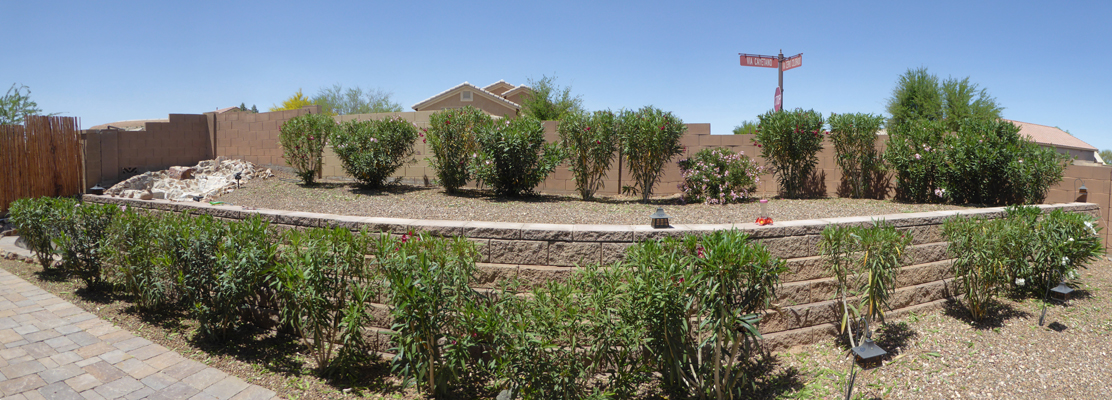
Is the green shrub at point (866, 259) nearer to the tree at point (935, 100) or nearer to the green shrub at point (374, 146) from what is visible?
the green shrub at point (374, 146)

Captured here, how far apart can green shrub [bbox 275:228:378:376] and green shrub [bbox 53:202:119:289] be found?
11.7 feet

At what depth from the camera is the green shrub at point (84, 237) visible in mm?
5910

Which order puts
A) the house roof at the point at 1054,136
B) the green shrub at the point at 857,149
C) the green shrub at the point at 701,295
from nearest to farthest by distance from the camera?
the green shrub at the point at 701,295 → the green shrub at the point at 857,149 → the house roof at the point at 1054,136

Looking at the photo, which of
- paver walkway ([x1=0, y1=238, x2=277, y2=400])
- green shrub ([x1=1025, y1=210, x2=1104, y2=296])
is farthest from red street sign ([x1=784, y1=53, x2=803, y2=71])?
paver walkway ([x1=0, y1=238, x2=277, y2=400])

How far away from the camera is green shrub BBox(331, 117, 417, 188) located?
944 centimetres

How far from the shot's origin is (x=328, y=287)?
3.74m

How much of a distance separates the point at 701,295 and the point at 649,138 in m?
4.81

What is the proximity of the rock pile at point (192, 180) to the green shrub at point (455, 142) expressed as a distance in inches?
211

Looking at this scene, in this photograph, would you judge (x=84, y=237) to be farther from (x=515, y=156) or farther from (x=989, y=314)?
(x=989, y=314)

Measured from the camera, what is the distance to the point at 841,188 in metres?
8.80

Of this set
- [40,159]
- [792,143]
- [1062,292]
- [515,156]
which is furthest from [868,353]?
[40,159]

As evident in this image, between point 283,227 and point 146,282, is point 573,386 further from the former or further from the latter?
point 146,282

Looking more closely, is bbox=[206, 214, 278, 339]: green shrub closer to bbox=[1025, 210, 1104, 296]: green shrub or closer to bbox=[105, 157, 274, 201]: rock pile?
bbox=[1025, 210, 1104, 296]: green shrub

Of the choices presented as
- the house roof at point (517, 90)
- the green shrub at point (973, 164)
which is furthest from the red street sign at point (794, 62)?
the house roof at point (517, 90)
